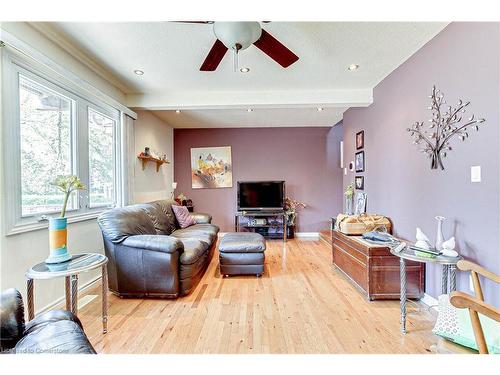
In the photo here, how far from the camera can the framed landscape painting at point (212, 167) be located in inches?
223

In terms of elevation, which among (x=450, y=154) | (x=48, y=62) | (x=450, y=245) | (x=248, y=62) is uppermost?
(x=248, y=62)

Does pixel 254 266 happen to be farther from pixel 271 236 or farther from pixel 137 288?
pixel 271 236

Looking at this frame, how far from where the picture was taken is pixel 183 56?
102 inches

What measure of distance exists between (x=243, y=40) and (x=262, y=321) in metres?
2.27

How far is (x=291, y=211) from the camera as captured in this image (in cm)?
533

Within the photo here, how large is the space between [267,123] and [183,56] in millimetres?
2940

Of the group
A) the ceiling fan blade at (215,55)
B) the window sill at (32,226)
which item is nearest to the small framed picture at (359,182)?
the ceiling fan blade at (215,55)

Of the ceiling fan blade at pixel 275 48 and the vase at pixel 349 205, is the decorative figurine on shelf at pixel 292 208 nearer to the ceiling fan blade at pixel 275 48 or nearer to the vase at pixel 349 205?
the vase at pixel 349 205

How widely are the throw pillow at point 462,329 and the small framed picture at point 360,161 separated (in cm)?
269

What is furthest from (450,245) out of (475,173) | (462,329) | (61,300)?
(61,300)

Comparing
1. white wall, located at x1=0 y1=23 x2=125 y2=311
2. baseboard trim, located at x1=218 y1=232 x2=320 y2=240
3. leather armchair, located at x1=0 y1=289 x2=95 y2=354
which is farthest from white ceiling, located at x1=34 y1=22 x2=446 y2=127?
baseboard trim, located at x1=218 y1=232 x2=320 y2=240

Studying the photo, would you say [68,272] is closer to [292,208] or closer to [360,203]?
[360,203]

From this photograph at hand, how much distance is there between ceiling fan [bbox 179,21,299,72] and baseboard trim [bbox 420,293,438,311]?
8.38 feet

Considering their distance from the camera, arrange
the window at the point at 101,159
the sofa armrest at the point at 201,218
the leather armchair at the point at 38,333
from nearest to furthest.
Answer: the leather armchair at the point at 38,333
the window at the point at 101,159
the sofa armrest at the point at 201,218
